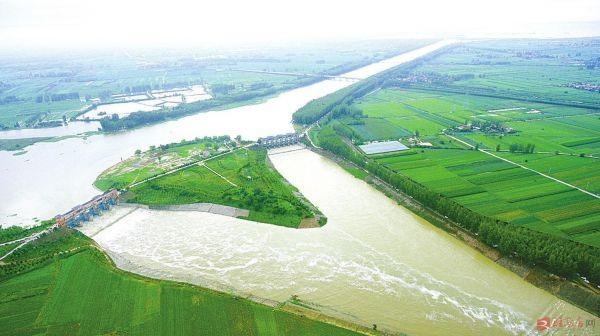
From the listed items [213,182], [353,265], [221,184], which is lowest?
[353,265]

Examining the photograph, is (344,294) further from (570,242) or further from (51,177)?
(51,177)

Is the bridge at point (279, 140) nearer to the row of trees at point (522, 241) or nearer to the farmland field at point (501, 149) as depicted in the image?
the farmland field at point (501, 149)

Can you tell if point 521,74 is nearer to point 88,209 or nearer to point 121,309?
point 88,209

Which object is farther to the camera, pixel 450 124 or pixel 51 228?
pixel 450 124

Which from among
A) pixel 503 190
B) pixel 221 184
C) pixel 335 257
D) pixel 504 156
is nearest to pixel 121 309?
pixel 335 257

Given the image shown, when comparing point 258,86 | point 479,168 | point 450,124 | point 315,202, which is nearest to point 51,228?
point 315,202
